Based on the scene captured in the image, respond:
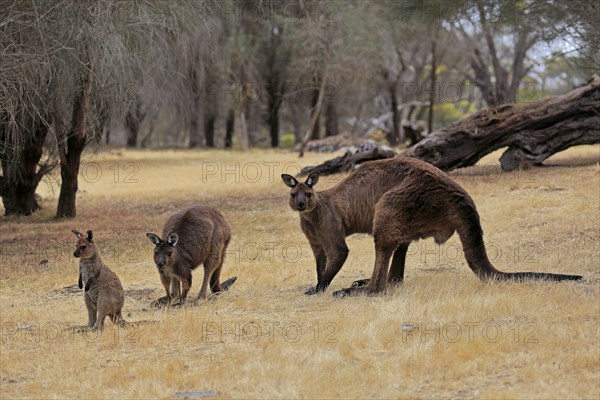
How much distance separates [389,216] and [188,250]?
2.23m

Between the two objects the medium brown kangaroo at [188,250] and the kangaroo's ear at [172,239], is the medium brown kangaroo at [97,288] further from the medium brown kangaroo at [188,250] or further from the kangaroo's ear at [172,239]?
the kangaroo's ear at [172,239]

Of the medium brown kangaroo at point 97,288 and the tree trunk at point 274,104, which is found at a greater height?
the tree trunk at point 274,104

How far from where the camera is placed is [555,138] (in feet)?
53.0

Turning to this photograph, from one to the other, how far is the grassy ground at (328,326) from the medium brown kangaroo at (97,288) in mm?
217

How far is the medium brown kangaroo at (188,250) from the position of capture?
846cm

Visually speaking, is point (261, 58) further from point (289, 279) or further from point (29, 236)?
point (289, 279)

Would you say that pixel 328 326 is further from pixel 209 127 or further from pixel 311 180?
pixel 209 127

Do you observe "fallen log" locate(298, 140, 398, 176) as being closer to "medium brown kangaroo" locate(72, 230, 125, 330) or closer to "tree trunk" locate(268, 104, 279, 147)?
"medium brown kangaroo" locate(72, 230, 125, 330)

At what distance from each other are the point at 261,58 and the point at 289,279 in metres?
30.6

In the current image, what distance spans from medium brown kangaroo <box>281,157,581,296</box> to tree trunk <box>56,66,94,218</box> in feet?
21.9

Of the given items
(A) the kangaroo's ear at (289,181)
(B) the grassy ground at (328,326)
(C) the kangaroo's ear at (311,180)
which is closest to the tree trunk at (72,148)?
(B) the grassy ground at (328,326)

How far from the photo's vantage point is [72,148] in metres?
15.6

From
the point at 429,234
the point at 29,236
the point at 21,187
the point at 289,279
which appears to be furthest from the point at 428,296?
the point at 21,187

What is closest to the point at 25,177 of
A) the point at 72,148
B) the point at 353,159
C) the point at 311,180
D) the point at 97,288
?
the point at 72,148
